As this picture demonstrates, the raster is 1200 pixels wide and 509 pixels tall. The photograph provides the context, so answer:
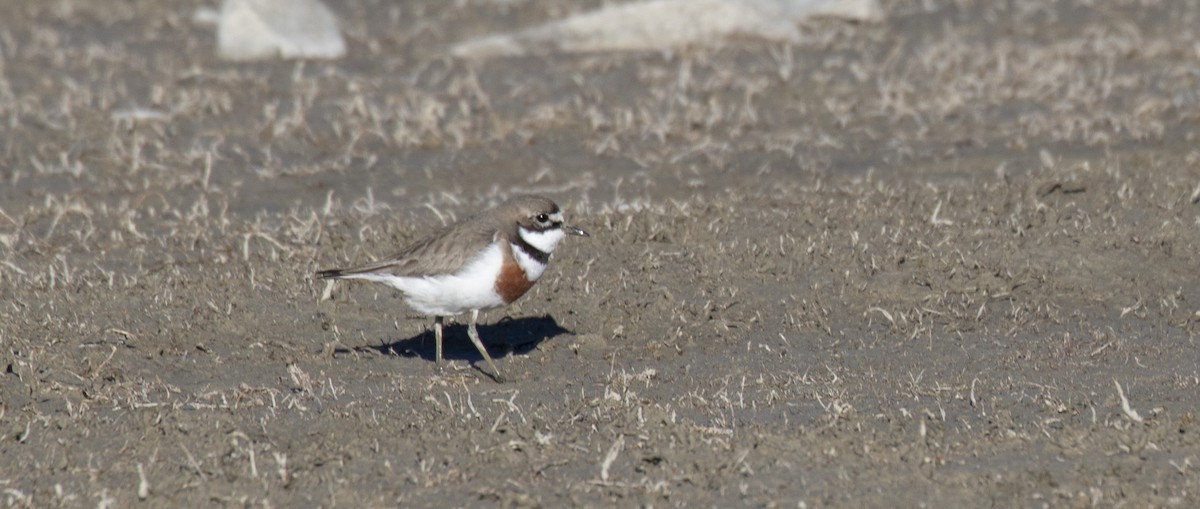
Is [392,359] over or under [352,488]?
under

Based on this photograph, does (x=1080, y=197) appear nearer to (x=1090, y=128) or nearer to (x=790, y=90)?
(x=1090, y=128)

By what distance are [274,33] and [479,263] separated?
344 inches

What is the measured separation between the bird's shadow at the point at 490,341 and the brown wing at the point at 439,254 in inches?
25.1

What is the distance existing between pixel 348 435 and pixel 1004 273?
403cm

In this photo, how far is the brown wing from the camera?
7266 mm

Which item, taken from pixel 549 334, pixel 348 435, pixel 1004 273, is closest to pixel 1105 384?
pixel 1004 273

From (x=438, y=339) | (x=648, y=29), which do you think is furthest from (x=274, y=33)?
(x=438, y=339)

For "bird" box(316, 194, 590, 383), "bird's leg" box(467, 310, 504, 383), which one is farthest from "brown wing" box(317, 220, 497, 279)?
"bird's leg" box(467, 310, 504, 383)

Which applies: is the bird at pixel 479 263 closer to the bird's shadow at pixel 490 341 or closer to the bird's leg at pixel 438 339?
the bird's leg at pixel 438 339

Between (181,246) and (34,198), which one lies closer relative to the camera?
(181,246)

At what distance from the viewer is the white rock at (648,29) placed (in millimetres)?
15406

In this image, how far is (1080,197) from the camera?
9961 mm

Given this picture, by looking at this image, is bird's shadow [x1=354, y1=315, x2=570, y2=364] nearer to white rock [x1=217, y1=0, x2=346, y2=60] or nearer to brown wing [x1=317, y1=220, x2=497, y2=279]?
brown wing [x1=317, y1=220, x2=497, y2=279]

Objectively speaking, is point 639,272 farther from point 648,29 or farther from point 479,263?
point 648,29
